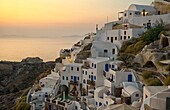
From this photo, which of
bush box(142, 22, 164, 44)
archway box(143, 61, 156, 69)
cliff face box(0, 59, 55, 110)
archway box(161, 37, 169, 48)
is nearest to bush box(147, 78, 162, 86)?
archway box(143, 61, 156, 69)

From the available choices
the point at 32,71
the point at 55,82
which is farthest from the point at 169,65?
the point at 32,71

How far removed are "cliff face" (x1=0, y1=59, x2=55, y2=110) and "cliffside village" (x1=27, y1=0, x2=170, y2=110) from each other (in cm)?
1054

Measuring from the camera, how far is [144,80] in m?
22.7

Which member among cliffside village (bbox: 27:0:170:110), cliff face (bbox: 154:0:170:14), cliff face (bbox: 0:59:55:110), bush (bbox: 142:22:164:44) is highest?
cliff face (bbox: 154:0:170:14)

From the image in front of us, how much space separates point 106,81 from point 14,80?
35.5 meters

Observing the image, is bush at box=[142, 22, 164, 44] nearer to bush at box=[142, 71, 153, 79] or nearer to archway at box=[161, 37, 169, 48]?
archway at box=[161, 37, 169, 48]

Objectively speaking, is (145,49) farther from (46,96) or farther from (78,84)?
(46,96)

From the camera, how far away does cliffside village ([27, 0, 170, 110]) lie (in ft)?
60.4

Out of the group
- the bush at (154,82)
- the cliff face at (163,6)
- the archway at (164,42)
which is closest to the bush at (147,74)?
the bush at (154,82)

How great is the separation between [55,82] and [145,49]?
9.71 metres

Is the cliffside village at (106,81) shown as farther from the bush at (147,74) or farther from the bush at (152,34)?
the bush at (152,34)

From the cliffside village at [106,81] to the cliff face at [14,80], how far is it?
10543 mm

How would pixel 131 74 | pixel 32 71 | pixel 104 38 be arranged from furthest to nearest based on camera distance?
1. pixel 32 71
2. pixel 104 38
3. pixel 131 74

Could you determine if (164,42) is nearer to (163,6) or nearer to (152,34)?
(152,34)
